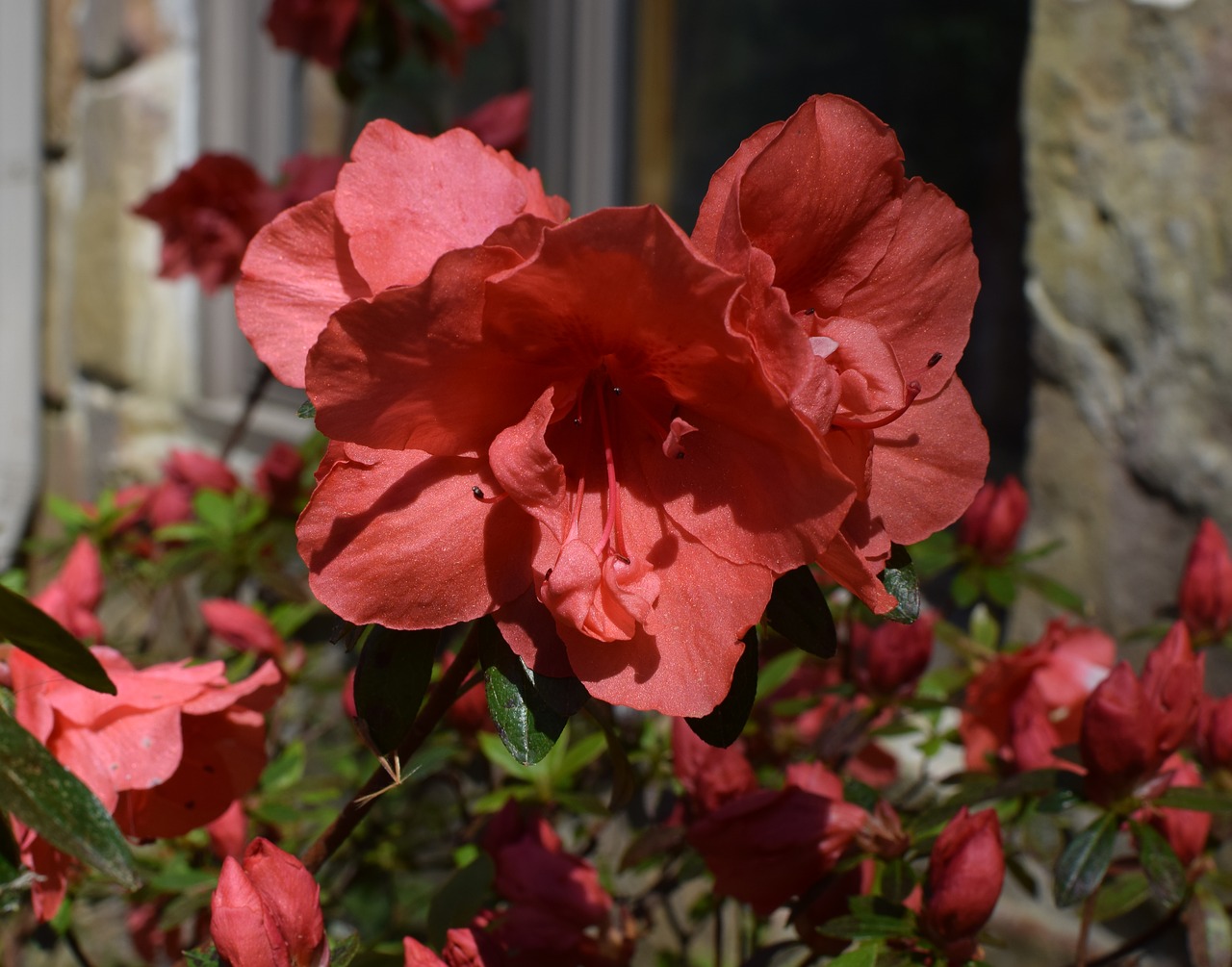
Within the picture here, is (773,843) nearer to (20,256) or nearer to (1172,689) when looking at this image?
(1172,689)

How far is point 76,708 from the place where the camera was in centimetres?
62

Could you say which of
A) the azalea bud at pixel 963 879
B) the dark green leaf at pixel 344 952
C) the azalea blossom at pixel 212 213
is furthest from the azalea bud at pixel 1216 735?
the azalea blossom at pixel 212 213

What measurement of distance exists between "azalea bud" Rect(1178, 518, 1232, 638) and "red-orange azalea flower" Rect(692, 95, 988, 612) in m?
0.59

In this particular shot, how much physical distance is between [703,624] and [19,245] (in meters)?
3.04

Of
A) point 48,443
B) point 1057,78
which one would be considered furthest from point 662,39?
point 48,443

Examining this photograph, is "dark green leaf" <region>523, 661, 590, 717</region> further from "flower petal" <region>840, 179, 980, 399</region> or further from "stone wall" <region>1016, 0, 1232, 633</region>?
"stone wall" <region>1016, 0, 1232, 633</region>

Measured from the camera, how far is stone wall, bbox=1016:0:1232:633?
121 centimetres

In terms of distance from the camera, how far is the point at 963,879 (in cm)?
66

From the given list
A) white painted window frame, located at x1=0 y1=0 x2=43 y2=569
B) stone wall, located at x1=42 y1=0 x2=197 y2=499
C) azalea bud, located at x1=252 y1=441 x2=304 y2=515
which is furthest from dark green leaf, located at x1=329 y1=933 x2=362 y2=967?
white painted window frame, located at x1=0 y1=0 x2=43 y2=569

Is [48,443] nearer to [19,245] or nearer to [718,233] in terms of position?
[19,245]

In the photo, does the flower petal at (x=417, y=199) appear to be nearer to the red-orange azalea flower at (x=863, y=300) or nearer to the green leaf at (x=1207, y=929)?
the red-orange azalea flower at (x=863, y=300)

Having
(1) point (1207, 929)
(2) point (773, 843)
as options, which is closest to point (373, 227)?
(2) point (773, 843)

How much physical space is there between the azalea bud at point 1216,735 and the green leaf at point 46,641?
2.52 ft

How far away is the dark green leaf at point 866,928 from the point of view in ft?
2.24
